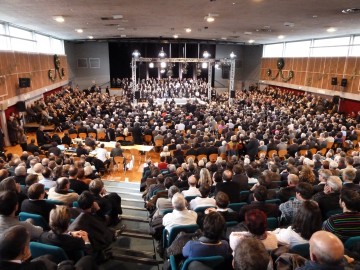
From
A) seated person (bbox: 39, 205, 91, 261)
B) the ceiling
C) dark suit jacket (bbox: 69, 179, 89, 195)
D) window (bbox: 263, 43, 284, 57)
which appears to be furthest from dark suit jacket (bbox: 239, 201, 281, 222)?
window (bbox: 263, 43, 284, 57)

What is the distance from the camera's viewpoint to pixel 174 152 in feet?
30.9

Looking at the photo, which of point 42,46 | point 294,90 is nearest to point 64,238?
point 42,46

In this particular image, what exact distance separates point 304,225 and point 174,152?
21.5 ft

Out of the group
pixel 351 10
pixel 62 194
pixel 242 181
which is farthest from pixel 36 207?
pixel 351 10

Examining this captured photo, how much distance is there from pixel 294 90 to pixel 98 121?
19.1m

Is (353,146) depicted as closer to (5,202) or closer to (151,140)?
(151,140)

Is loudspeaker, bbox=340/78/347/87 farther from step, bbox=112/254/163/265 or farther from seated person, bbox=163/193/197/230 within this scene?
step, bbox=112/254/163/265

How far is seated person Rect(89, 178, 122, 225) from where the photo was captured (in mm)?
4398

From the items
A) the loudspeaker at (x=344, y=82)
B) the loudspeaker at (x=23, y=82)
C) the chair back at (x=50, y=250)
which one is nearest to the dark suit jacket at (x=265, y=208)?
the chair back at (x=50, y=250)

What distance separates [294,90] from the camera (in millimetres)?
25562

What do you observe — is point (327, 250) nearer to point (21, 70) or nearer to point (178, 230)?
point (178, 230)

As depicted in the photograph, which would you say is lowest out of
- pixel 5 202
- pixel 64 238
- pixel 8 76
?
pixel 64 238

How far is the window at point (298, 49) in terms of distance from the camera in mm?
24100

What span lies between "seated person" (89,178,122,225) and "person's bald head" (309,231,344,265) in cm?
320
